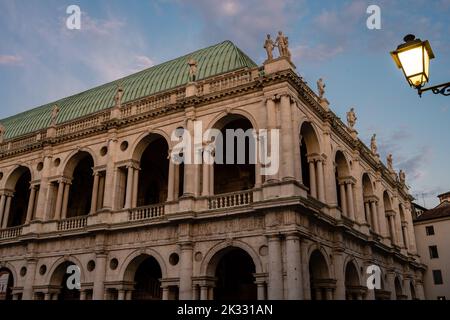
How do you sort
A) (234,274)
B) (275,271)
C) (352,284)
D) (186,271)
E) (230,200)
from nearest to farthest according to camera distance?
(275,271), (186,271), (230,200), (352,284), (234,274)

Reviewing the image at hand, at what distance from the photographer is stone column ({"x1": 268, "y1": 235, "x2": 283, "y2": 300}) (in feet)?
63.2

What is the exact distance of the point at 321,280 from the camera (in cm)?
2319

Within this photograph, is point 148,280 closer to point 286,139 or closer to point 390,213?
point 286,139

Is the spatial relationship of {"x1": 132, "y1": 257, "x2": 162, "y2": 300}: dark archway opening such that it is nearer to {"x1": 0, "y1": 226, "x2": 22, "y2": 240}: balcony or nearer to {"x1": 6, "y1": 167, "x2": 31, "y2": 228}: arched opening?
{"x1": 0, "y1": 226, "x2": 22, "y2": 240}: balcony

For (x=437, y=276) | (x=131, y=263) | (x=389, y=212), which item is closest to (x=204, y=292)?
(x=131, y=263)

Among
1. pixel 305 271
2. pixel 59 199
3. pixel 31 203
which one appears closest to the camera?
pixel 305 271

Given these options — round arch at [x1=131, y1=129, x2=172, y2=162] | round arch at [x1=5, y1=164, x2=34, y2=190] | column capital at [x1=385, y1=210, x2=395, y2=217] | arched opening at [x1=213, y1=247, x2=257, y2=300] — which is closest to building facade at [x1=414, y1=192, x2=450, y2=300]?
column capital at [x1=385, y1=210, x2=395, y2=217]

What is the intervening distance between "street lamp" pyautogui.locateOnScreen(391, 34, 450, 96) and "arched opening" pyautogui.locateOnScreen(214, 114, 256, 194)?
17.2 meters

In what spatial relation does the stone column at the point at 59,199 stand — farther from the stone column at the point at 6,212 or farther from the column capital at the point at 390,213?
the column capital at the point at 390,213

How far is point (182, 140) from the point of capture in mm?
25125

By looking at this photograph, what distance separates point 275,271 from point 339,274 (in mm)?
5792

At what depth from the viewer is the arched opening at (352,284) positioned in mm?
26375
